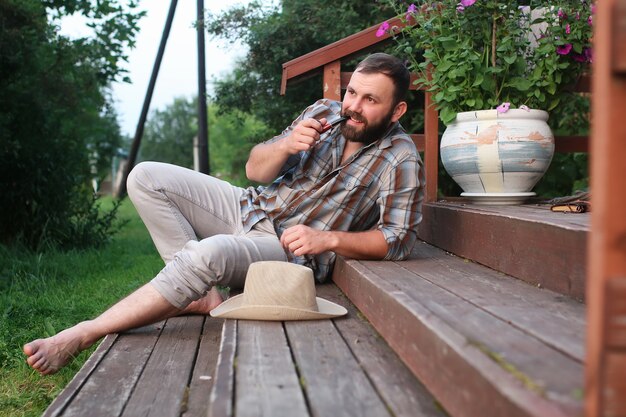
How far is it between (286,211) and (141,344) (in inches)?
31.7

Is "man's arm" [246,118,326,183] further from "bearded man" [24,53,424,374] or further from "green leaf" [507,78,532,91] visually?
"green leaf" [507,78,532,91]

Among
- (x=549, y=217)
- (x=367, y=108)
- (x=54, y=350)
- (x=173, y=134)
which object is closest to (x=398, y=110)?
(x=367, y=108)

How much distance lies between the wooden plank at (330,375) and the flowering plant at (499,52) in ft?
5.57

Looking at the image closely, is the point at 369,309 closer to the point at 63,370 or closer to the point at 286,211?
the point at 286,211

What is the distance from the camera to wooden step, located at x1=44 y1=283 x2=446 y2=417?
1582mm

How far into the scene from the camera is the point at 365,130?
292 centimetres

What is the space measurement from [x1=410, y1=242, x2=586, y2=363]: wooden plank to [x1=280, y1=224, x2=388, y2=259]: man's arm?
128 mm

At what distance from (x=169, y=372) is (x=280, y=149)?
1.04m

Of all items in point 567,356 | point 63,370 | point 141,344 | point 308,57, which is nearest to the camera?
point 567,356

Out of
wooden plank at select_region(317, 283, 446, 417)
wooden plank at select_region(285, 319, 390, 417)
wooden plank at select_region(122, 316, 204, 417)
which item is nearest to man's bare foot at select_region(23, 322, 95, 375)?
wooden plank at select_region(122, 316, 204, 417)

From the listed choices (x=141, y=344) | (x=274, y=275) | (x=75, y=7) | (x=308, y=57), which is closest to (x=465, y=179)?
(x=308, y=57)

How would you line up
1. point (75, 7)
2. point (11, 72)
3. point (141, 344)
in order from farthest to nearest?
point (75, 7), point (11, 72), point (141, 344)

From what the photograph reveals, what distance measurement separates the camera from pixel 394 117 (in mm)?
2951

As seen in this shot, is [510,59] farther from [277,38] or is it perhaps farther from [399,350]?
[277,38]
